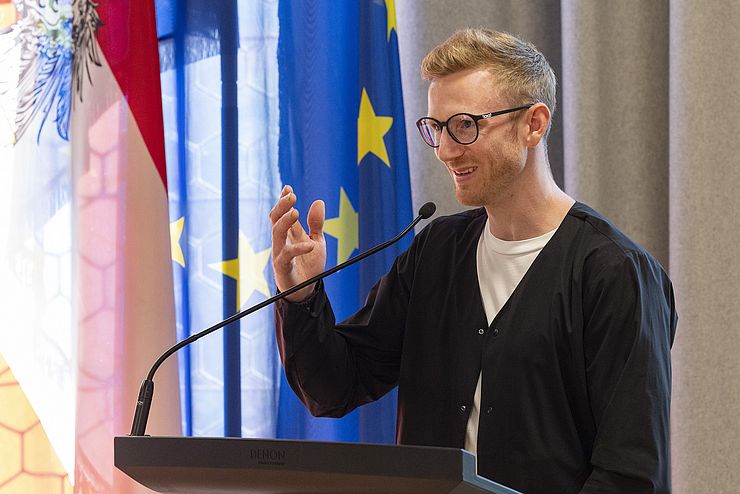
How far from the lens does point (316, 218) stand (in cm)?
153

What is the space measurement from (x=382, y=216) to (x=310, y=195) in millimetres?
165

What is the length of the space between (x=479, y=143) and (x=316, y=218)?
286 mm

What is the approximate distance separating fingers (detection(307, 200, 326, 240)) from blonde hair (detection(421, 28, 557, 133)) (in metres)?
0.30

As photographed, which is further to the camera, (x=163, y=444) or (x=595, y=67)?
(x=595, y=67)

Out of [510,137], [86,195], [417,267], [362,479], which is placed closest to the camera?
[362,479]

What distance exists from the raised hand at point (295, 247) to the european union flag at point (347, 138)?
57cm

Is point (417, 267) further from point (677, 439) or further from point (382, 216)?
point (677, 439)

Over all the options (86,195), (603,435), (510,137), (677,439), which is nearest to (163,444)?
(603,435)

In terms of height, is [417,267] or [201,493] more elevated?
[417,267]

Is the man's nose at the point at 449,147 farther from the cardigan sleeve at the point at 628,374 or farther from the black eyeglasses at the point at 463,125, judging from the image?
the cardigan sleeve at the point at 628,374

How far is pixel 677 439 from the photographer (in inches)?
81.6

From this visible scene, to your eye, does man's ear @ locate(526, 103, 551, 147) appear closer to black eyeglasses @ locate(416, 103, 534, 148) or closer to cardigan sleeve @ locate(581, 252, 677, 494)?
black eyeglasses @ locate(416, 103, 534, 148)

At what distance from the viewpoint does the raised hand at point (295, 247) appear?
145 cm

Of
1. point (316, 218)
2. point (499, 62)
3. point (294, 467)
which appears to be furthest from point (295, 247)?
point (294, 467)
